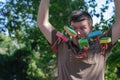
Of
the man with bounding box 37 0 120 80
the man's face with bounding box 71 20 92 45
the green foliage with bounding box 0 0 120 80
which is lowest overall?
the green foliage with bounding box 0 0 120 80

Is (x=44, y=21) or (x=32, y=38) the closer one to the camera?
(x=44, y=21)

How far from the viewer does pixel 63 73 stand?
246 centimetres

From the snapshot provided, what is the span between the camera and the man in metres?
2.44

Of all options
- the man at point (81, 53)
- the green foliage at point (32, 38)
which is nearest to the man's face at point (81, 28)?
the man at point (81, 53)

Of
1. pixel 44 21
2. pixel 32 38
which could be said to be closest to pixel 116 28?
pixel 44 21

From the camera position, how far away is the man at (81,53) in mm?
2439

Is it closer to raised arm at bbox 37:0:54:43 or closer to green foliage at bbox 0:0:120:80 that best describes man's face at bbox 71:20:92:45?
raised arm at bbox 37:0:54:43

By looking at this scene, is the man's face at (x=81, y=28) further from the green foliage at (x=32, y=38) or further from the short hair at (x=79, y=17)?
the green foliage at (x=32, y=38)

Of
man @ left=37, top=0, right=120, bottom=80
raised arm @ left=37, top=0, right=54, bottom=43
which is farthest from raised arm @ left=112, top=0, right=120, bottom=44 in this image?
raised arm @ left=37, top=0, right=54, bottom=43

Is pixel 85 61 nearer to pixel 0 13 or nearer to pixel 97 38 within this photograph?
pixel 97 38

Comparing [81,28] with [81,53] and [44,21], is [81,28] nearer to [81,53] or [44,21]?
[81,53]

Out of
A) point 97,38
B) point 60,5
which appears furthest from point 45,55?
point 97,38

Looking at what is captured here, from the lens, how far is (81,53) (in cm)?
248

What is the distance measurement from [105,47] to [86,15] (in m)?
0.27
